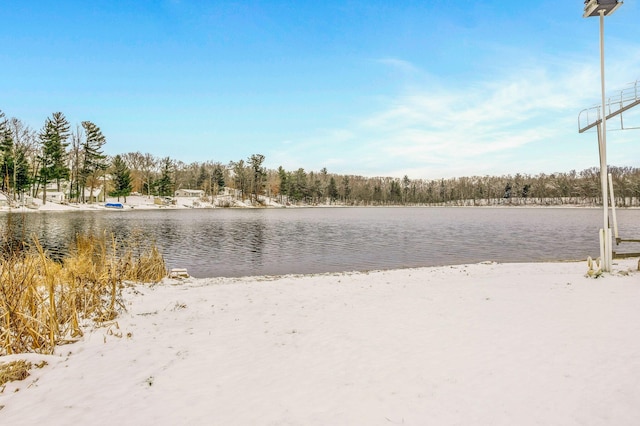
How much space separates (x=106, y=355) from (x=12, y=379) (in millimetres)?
1216

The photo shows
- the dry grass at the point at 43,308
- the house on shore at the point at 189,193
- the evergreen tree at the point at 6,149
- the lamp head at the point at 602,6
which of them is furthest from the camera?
the house on shore at the point at 189,193

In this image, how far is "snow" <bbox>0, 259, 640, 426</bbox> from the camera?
4277 millimetres

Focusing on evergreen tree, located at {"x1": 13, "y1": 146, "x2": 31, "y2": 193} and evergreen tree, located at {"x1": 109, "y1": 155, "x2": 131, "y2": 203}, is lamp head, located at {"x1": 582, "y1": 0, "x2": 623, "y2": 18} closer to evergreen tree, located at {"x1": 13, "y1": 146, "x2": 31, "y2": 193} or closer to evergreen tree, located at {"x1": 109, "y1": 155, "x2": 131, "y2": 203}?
evergreen tree, located at {"x1": 13, "y1": 146, "x2": 31, "y2": 193}

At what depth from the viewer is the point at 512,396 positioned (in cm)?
457

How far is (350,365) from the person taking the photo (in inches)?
222

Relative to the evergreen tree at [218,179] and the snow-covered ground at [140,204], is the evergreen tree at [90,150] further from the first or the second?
the evergreen tree at [218,179]

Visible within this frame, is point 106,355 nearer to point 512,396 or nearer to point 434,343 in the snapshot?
point 434,343

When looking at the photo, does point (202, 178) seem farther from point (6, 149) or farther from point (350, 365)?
point (350, 365)

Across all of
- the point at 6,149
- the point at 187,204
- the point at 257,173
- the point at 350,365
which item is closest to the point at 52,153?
the point at 6,149

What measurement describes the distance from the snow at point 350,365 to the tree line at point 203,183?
1336 inches

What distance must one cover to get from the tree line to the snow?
33.9 meters

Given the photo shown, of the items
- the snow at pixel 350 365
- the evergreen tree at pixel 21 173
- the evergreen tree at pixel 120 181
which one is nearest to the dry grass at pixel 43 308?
the snow at pixel 350 365

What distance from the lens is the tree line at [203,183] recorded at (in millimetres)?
71875

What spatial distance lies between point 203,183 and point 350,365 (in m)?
132
